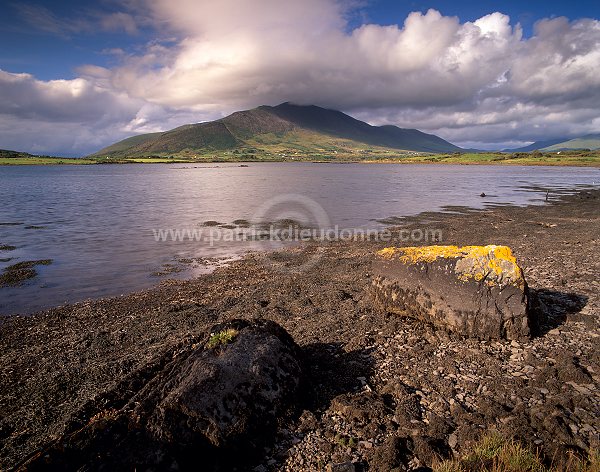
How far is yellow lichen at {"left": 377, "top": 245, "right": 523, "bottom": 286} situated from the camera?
398 inches

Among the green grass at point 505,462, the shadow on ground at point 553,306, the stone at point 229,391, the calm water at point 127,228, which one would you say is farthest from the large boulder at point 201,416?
the calm water at point 127,228

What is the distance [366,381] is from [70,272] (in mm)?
18422

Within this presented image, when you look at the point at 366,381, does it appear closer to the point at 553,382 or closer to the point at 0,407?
the point at 553,382

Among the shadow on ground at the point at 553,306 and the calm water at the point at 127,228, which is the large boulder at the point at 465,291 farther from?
the calm water at the point at 127,228

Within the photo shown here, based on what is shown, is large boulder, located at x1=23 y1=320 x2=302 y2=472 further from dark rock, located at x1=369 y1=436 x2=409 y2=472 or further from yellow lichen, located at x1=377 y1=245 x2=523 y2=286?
yellow lichen, located at x1=377 y1=245 x2=523 y2=286

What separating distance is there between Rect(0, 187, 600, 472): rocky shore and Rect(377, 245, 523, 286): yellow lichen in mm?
1772

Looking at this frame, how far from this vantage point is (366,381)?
28.2 feet

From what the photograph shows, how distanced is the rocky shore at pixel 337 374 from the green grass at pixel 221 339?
0.20 m

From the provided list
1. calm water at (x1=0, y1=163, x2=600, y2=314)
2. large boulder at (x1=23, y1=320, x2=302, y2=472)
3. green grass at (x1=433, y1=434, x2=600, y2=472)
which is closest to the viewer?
green grass at (x1=433, y1=434, x2=600, y2=472)

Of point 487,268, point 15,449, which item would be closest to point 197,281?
point 15,449

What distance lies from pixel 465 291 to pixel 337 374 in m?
4.50

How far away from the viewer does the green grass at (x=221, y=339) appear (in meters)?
7.49

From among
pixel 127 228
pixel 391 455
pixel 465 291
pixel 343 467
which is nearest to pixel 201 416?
pixel 343 467

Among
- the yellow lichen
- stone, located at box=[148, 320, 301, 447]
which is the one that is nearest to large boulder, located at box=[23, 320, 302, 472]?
stone, located at box=[148, 320, 301, 447]
